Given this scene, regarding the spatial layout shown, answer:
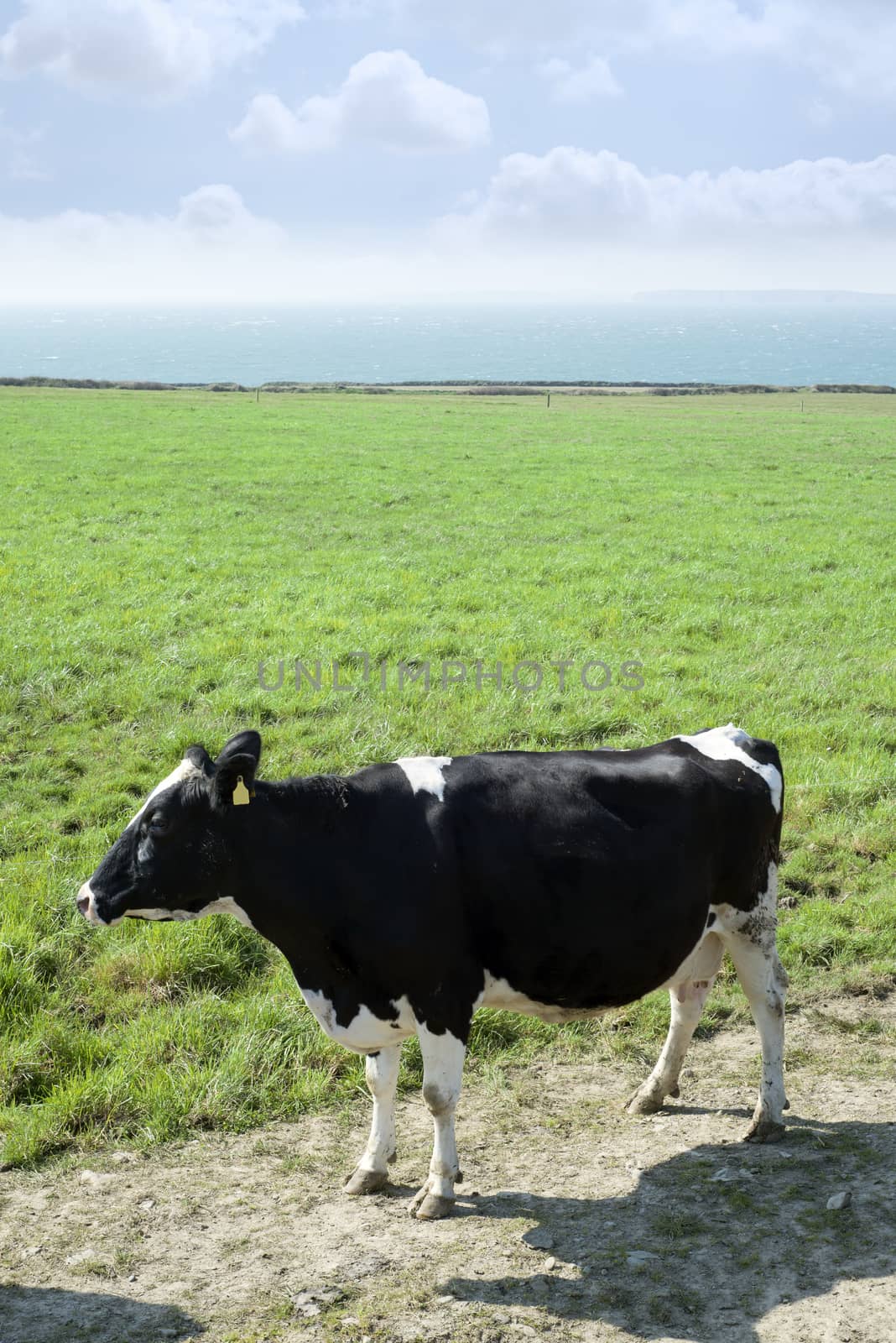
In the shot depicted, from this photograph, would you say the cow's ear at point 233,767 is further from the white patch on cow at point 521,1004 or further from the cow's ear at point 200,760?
the white patch on cow at point 521,1004

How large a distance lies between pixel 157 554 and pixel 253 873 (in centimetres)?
1506

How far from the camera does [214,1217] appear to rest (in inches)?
202

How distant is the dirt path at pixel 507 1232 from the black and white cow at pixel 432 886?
1.30ft

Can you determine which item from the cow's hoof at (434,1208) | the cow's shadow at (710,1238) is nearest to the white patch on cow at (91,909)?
the cow's hoof at (434,1208)

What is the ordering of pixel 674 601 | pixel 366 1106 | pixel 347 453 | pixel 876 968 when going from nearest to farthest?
pixel 366 1106 → pixel 876 968 → pixel 674 601 → pixel 347 453

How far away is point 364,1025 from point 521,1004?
73cm

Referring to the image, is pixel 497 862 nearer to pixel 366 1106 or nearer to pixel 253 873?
pixel 253 873

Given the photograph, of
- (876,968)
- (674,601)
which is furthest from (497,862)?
(674,601)

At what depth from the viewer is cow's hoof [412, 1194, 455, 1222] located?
200 inches

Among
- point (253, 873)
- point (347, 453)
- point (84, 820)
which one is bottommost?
point (84, 820)

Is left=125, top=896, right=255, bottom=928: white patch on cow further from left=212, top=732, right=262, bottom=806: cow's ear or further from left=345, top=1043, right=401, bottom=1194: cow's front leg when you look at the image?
left=345, top=1043, right=401, bottom=1194: cow's front leg

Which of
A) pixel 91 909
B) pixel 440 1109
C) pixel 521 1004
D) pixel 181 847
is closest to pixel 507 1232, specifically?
pixel 440 1109

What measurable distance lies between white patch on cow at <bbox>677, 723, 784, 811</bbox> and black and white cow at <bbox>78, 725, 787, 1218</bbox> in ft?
1.29

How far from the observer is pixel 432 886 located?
16.5ft
